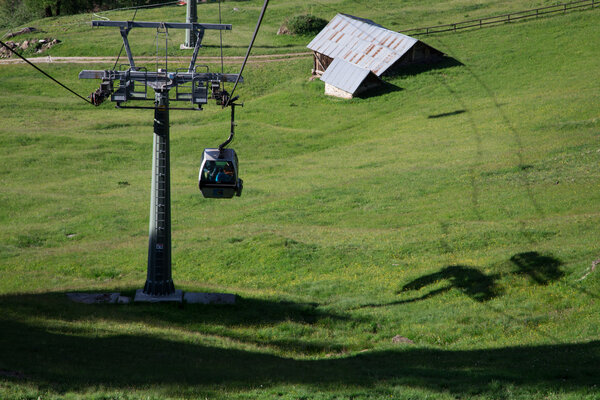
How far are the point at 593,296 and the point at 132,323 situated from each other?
53.3 feet

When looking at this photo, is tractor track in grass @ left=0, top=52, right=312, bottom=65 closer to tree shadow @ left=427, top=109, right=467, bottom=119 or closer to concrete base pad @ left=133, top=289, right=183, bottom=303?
tree shadow @ left=427, top=109, right=467, bottom=119

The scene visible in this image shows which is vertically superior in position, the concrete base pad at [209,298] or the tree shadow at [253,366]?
the tree shadow at [253,366]

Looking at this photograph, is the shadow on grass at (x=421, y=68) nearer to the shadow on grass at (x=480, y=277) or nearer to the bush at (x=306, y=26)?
the bush at (x=306, y=26)

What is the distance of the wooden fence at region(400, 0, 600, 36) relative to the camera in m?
74.3

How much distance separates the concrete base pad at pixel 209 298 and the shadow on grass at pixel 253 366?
4.89 meters

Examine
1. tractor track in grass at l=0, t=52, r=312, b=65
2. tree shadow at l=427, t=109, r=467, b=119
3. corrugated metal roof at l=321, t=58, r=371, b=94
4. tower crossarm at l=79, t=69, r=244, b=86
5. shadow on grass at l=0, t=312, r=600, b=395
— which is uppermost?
tractor track in grass at l=0, t=52, r=312, b=65

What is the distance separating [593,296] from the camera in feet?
69.7

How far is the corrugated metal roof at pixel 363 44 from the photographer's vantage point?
64062 millimetres

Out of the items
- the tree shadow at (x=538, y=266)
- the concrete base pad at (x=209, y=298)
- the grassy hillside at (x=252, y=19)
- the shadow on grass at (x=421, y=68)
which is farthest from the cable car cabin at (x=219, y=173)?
the grassy hillside at (x=252, y=19)

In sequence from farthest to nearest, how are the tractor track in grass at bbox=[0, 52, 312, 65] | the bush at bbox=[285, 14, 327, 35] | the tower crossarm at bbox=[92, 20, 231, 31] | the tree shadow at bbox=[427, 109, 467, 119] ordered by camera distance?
the bush at bbox=[285, 14, 327, 35] → the tractor track in grass at bbox=[0, 52, 312, 65] → the tree shadow at bbox=[427, 109, 467, 119] → the tower crossarm at bbox=[92, 20, 231, 31]

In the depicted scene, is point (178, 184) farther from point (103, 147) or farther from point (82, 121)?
point (82, 121)

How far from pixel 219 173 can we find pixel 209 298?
5.63 m

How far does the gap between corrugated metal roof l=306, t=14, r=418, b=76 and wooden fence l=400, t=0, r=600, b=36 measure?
12.4 meters

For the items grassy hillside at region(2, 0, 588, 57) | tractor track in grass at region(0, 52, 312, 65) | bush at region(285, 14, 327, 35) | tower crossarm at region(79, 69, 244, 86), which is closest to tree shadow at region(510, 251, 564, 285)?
tower crossarm at region(79, 69, 244, 86)
